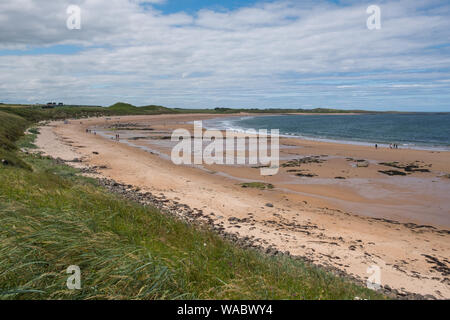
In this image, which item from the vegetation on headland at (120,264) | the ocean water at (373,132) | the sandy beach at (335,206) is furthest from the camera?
the ocean water at (373,132)

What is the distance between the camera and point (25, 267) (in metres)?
3.25

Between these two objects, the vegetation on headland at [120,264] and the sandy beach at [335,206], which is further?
the sandy beach at [335,206]

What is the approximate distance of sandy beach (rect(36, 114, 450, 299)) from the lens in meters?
8.06

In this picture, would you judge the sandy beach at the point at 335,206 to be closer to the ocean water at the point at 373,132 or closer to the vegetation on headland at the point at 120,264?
the vegetation on headland at the point at 120,264

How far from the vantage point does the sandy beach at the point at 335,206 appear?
8062 millimetres

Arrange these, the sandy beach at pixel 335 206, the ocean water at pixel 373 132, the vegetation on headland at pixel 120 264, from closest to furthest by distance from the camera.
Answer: the vegetation on headland at pixel 120 264 → the sandy beach at pixel 335 206 → the ocean water at pixel 373 132

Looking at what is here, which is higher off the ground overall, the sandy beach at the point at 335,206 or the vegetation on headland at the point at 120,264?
the vegetation on headland at the point at 120,264

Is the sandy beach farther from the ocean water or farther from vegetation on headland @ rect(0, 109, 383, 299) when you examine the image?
the ocean water

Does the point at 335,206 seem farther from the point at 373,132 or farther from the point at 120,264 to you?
the point at 373,132

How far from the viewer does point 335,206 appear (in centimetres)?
1337

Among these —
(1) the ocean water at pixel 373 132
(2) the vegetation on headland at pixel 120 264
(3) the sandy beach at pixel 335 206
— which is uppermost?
(1) the ocean water at pixel 373 132

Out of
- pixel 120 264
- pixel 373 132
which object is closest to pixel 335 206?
Answer: pixel 120 264

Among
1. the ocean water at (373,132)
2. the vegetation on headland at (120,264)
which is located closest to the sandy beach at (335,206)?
the vegetation on headland at (120,264)
